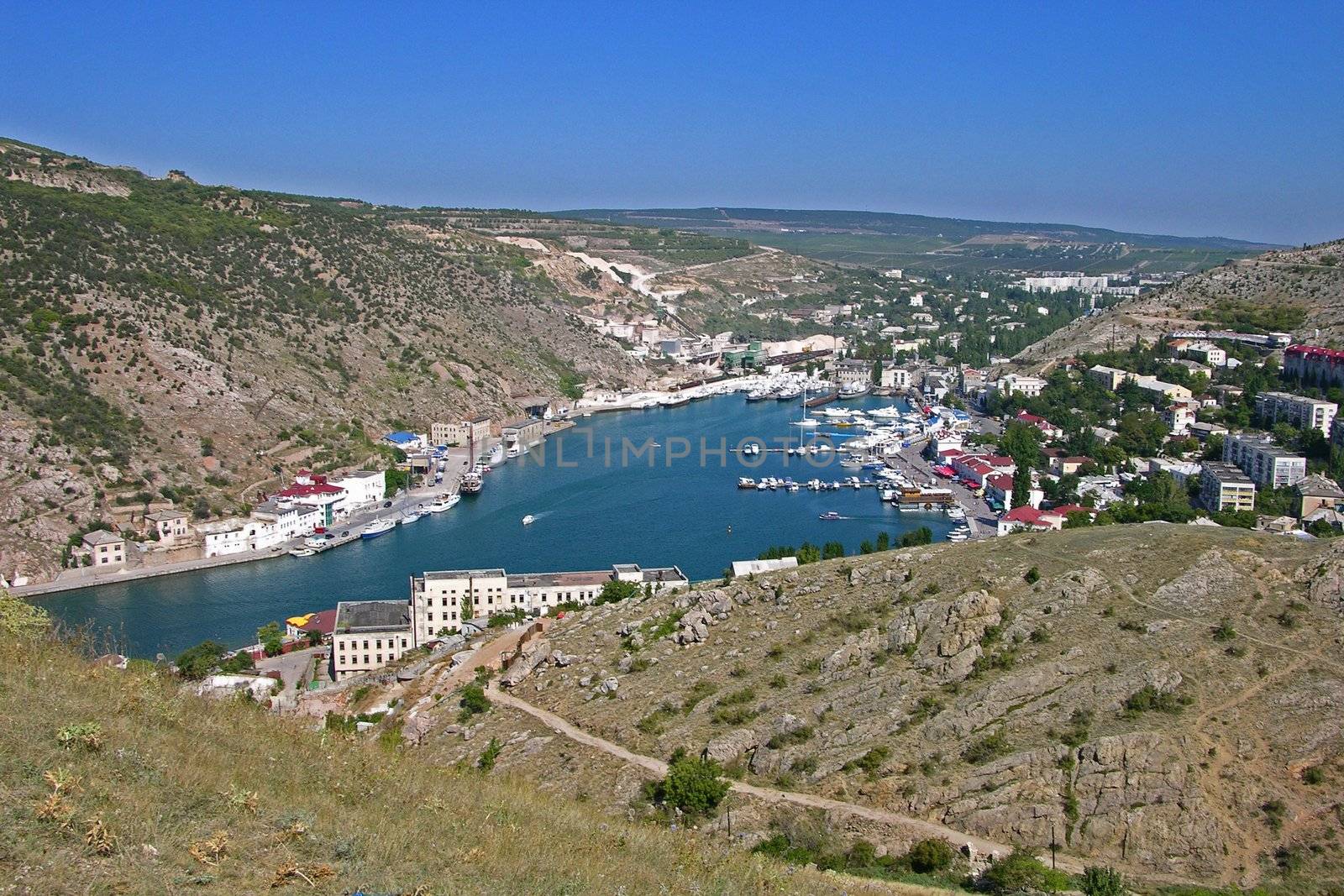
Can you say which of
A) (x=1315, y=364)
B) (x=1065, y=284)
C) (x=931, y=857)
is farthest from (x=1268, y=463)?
(x=1065, y=284)

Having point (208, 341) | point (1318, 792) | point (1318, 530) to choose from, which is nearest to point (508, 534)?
point (208, 341)

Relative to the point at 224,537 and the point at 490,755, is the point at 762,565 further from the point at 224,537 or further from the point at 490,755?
the point at 224,537

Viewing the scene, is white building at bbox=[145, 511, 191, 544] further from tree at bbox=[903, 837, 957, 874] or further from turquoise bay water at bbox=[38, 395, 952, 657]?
tree at bbox=[903, 837, 957, 874]

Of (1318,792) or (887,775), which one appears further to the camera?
(887,775)

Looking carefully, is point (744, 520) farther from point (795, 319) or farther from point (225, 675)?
point (795, 319)

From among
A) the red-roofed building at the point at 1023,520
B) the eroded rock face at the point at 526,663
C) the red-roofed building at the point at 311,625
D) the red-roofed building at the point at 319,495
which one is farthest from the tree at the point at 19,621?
the red-roofed building at the point at 1023,520
